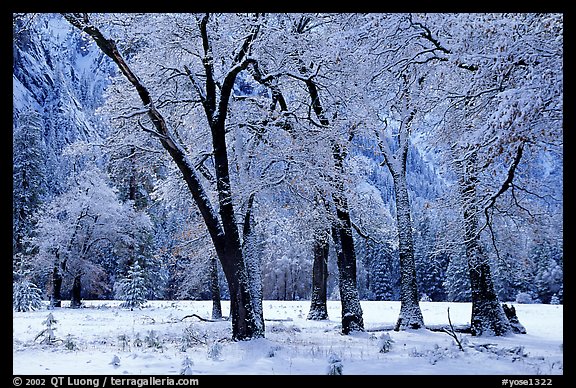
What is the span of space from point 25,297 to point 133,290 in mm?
5946

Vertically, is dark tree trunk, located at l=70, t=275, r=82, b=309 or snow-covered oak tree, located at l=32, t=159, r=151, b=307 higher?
snow-covered oak tree, located at l=32, t=159, r=151, b=307

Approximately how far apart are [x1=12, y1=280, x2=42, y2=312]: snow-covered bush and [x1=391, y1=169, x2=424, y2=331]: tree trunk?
19.6 m

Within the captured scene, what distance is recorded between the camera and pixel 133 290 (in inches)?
1105

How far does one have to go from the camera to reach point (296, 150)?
11500 mm

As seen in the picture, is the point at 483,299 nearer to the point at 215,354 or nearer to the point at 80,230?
the point at 215,354

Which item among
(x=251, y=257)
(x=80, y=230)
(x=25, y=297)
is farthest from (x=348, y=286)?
(x=80, y=230)

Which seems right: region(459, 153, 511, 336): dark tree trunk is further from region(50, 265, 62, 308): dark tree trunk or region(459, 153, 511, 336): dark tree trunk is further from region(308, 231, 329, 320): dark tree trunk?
region(50, 265, 62, 308): dark tree trunk

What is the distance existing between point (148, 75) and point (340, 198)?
6.17 m

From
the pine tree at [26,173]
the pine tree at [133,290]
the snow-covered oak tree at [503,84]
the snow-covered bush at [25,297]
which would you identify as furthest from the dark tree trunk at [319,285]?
the pine tree at [26,173]

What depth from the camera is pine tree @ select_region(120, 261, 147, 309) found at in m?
27.9

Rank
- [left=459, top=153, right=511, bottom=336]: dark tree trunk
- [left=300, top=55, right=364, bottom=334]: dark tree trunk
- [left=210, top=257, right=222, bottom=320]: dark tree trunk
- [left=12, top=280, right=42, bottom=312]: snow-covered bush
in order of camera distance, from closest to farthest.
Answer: [left=459, top=153, right=511, bottom=336]: dark tree trunk → [left=300, top=55, right=364, bottom=334]: dark tree trunk → [left=210, top=257, right=222, bottom=320]: dark tree trunk → [left=12, top=280, right=42, bottom=312]: snow-covered bush

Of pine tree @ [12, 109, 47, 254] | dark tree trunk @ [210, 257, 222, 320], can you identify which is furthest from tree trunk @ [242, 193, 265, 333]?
pine tree @ [12, 109, 47, 254]

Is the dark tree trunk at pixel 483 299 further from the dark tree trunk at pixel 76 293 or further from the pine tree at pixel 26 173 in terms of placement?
the pine tree at pixel 26 173

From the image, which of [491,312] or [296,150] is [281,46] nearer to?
[296,150]
